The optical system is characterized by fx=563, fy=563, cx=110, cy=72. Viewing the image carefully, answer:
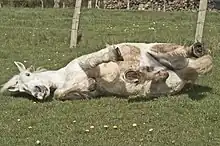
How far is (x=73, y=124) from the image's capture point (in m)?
7.68

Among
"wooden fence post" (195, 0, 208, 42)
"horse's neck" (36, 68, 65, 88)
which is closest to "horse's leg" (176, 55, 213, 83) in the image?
"horse's neck" (36, 68, 65, 88)

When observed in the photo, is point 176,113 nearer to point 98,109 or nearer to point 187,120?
point 187,120

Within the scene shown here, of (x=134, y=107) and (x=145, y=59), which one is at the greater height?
(x=145, y=59)

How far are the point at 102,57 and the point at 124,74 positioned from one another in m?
0.41

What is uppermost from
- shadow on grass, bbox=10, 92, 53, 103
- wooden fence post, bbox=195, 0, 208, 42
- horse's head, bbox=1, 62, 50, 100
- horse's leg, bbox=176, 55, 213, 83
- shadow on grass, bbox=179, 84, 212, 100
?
wooden fence post, bbox=195, 0, 208, 42

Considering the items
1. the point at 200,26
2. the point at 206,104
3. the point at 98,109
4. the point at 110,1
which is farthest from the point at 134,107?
the point at 110,1

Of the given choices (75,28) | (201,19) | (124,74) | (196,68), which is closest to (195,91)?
(196,68)

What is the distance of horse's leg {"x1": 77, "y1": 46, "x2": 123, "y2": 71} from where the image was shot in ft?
26.8

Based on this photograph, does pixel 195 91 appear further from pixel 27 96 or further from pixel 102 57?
pixel 27 96

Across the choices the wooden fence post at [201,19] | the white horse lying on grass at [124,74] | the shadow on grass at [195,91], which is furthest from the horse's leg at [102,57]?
the wooden fence post at [201,19]

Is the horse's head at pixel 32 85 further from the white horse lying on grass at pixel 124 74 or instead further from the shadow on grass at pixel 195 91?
the shadow on grass at pixel 195 91

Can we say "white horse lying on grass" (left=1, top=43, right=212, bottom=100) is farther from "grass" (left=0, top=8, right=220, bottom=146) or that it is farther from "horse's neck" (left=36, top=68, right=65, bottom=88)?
"grass" (left=0, top=8, right=220, bottom=146)

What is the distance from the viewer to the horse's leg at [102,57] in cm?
816

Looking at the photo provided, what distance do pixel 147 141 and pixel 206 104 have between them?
1817 millimetres
